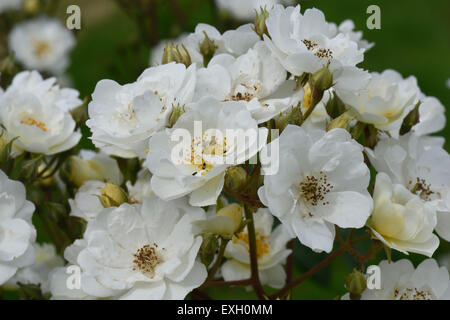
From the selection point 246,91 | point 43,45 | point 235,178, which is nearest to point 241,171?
point 235,178

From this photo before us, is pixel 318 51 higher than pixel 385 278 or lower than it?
higher

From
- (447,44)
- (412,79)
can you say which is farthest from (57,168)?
(447,44)

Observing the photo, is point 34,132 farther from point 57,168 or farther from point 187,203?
point 187,203

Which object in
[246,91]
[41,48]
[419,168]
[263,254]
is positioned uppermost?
[246,91]

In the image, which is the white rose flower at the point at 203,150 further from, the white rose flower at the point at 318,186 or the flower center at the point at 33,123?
the flower center at the point at 33,123

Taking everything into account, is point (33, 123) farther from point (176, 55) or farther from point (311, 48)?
point (311, 48)

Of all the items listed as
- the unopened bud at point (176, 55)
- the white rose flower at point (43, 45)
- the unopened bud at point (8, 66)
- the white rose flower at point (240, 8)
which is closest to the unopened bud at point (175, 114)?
the unopened bud at point (176, 55)
